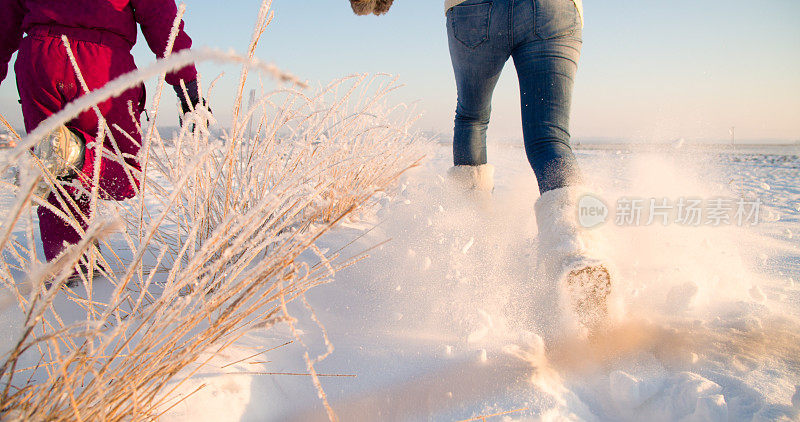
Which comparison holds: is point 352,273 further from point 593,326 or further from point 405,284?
point 593,326

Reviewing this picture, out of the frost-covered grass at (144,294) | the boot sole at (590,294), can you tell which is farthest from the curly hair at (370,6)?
the boot sole at (590,294)

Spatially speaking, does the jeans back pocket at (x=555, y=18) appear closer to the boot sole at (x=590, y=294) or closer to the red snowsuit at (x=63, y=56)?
the boot sole at (x=590, y=294)

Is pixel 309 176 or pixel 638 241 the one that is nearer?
pixel 309 176

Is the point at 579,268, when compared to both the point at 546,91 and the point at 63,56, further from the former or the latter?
the point at 63,56

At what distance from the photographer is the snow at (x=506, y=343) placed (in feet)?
2.23

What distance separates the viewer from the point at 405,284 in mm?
1044

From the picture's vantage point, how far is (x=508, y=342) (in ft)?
2.74

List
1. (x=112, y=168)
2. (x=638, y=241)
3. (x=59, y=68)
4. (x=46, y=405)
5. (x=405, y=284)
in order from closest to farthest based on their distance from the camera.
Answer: (x=46, y=405), (x=405, y=284), (x=59, y=68), (x=112, y=168), (x=638, y=241)

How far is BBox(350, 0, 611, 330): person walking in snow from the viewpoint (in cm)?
87

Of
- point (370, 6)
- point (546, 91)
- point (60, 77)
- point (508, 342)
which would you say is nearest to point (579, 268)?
point (508, 342)

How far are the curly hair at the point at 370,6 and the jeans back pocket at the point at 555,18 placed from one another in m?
0.67

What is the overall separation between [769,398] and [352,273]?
3.03 feet

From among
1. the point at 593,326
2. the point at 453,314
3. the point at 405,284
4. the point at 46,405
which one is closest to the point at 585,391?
the point at 593,326

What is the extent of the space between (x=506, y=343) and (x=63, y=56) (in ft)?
4.92
